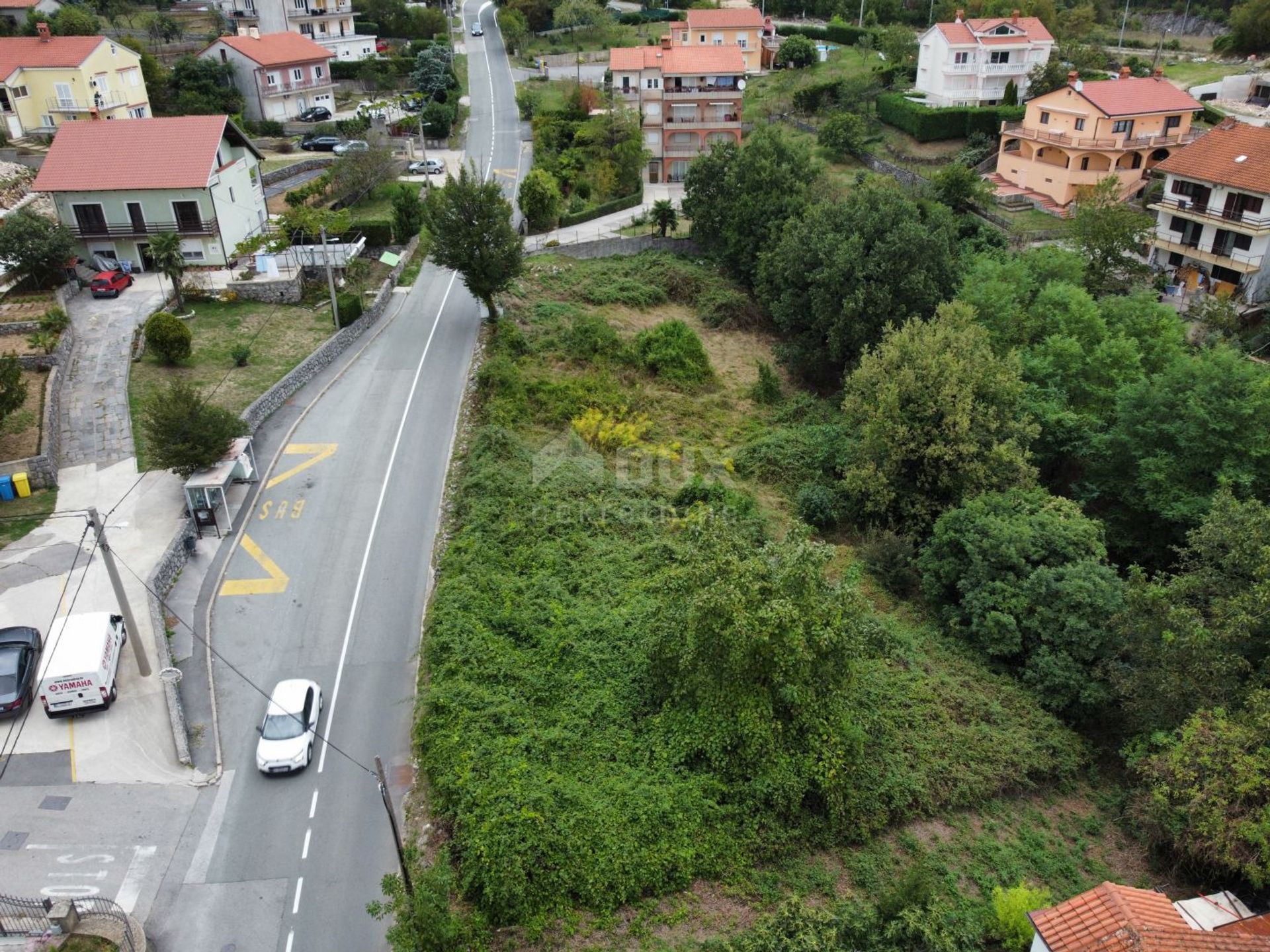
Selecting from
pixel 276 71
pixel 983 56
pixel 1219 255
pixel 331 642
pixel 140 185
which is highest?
pixel 983 56

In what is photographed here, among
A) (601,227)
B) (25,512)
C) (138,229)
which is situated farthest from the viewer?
(601,227)

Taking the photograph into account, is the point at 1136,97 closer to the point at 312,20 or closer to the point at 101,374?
the point at 101,374

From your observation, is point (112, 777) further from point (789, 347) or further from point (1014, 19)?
point (1014, 19)

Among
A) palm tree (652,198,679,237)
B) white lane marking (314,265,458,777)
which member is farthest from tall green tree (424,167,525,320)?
palm tree (652,198,679,237)

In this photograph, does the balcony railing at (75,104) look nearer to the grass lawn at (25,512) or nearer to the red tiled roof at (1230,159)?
the grass lawn at (25,512)

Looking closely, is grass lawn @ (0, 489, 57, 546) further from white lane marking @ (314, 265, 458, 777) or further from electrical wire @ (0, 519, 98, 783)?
white lane marking @ (314, 265, 458, 777)

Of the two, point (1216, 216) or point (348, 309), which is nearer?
point (348, 309)

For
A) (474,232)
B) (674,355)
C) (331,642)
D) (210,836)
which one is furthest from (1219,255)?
(210,836)
